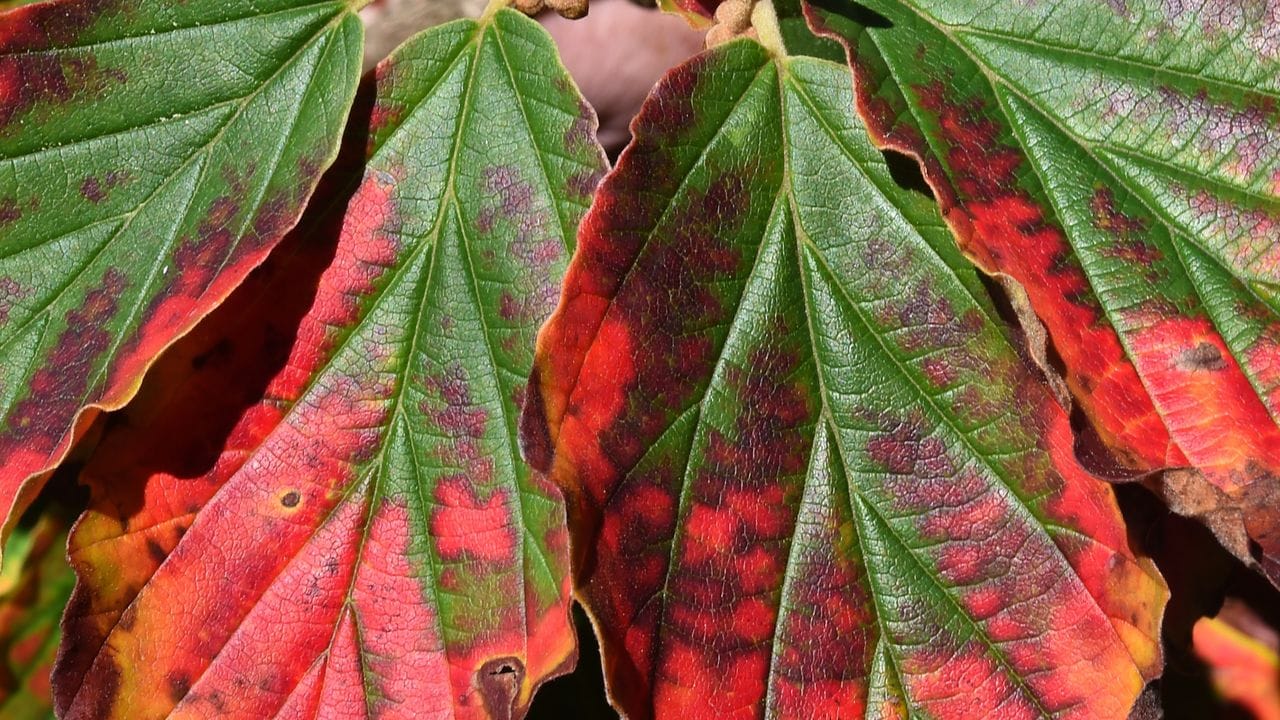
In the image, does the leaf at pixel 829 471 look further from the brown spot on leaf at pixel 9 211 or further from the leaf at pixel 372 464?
the brown spot on leaf at pixel 9 211

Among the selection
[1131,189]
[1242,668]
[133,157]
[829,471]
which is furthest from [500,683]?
[1242,668]

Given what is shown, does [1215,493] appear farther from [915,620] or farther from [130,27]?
[130,27]

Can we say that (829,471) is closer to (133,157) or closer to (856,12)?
(856,12)

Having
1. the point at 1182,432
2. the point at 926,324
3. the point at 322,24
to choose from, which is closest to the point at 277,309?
the point at 322,24

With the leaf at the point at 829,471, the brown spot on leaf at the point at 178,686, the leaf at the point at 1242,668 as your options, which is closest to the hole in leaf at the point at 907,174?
the leaf at the point at 829,471

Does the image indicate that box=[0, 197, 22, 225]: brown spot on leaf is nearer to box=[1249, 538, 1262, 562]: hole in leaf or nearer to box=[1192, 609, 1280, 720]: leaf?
box=[1249, 538, 1262, 562]: hole in leaf
